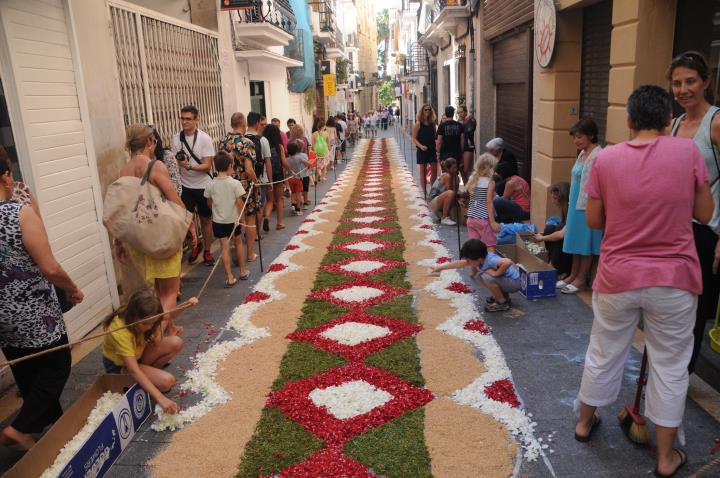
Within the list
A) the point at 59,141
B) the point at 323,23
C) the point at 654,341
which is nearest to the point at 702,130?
the point at 654,341

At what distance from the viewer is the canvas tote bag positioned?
427 centimetres

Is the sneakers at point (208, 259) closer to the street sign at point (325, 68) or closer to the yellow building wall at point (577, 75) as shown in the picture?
the yellow building wall at point (577, 75)

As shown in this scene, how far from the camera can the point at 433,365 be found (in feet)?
13.5

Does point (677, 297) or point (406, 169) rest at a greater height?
point (677, 297)

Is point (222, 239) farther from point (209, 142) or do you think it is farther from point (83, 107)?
point (83, 107)

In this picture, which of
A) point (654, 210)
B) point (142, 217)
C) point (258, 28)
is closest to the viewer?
point (654, 210)

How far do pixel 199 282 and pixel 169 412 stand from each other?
3222mm

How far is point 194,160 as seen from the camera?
270 inches

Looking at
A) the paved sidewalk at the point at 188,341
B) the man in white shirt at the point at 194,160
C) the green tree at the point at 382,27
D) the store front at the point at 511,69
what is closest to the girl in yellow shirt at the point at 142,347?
the paved sidewalk at the point at 188,341

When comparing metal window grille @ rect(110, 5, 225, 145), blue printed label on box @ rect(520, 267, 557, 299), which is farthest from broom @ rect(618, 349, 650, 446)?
metal window grille @ rect(110, 5, 225, 145)

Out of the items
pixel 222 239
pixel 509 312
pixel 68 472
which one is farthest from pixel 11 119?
pixel 509 312

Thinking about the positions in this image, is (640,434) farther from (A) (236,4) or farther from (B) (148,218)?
(A) (236,4)

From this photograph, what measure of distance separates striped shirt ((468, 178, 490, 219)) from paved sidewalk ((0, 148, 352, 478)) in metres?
2.55

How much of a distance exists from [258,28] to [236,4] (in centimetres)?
224
